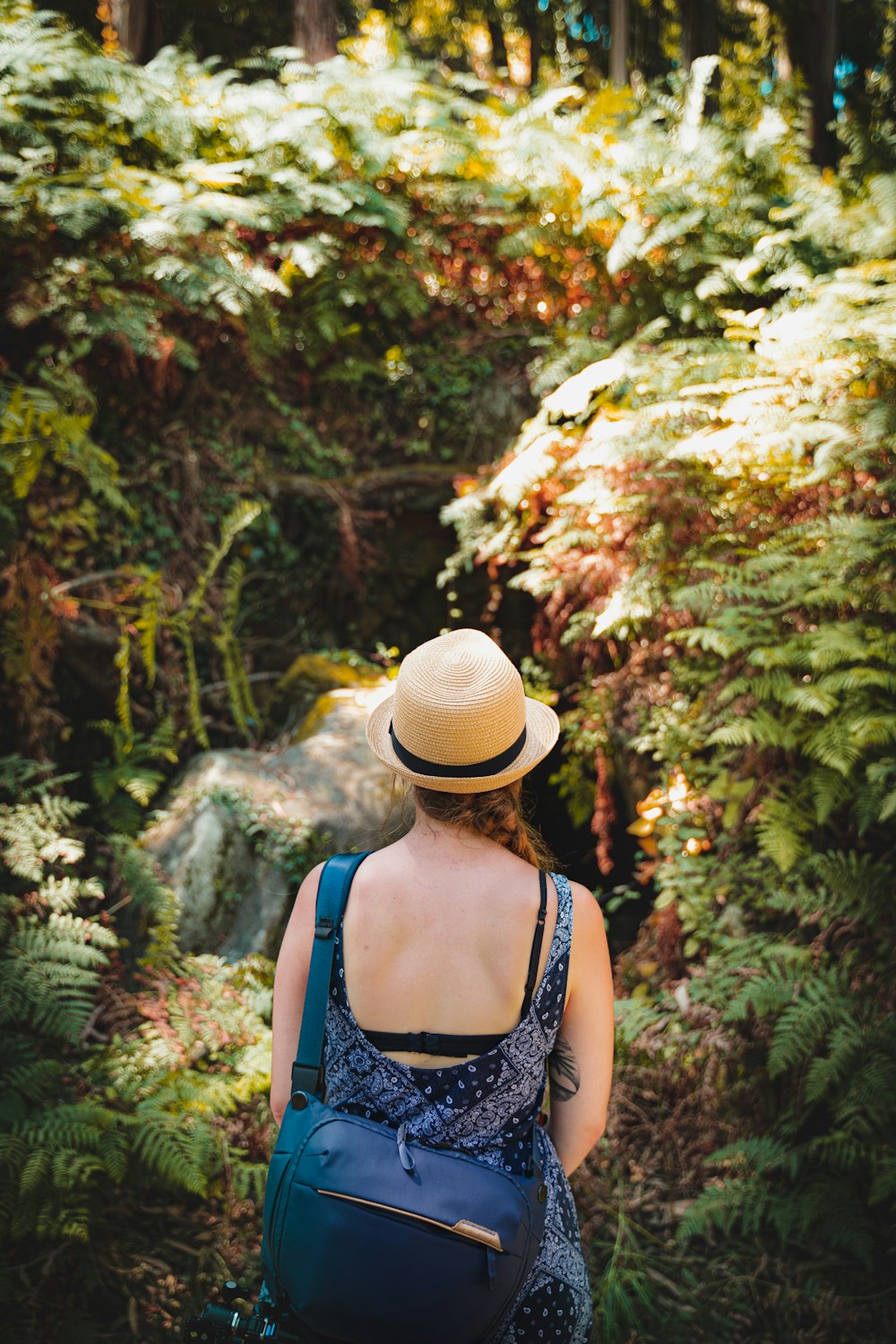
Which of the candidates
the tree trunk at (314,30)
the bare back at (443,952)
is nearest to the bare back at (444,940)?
the bare back at (443,952)

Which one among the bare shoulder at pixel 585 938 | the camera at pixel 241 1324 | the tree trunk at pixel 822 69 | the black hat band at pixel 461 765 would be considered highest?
the tree trunk at pixel 822 69

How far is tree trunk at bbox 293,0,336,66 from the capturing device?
25.4 ft

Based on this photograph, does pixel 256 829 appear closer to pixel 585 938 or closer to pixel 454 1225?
pixel 585 938

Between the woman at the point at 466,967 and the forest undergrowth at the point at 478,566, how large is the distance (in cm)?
186

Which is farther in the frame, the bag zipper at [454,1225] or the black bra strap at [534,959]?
the black bra strap at [534,959]

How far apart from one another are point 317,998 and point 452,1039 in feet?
0.95

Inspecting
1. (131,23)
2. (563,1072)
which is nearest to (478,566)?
(563,1072)

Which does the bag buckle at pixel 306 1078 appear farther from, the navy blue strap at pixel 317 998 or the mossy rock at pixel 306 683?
the mossy rock at pixel 306 683

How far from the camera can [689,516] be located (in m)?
4.52

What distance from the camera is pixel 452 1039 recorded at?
5.50 ft

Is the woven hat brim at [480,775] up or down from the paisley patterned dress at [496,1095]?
up

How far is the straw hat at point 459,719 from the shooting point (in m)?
1.74

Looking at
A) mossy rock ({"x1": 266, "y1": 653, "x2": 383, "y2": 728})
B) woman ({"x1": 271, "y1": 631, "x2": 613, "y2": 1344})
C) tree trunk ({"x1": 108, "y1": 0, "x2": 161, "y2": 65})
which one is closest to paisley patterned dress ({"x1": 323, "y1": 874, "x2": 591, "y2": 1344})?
woman ({"x1": 271, "y1": 631, "x2": 613, "y2": 1344})

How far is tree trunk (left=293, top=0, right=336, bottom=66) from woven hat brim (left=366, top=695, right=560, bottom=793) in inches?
321
